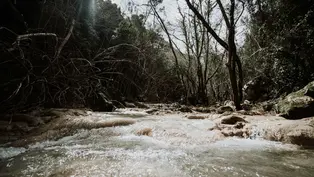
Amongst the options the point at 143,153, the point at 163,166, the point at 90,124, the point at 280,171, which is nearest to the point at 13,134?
the point at 90,124

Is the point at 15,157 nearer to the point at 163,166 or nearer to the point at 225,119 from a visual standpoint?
the point at 163,166

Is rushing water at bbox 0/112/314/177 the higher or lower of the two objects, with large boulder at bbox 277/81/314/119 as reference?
lower

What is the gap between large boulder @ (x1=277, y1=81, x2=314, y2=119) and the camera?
5.87 meters

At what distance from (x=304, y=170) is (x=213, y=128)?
257 centimetres

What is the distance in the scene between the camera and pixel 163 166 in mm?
3316

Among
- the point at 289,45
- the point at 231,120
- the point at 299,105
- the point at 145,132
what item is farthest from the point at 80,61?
the point at 289,45

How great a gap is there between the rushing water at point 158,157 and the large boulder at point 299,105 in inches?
65.0

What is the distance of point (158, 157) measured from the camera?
3744 mm

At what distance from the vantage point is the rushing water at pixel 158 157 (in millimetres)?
3104

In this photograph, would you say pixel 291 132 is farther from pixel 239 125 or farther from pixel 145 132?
pixel 145 132

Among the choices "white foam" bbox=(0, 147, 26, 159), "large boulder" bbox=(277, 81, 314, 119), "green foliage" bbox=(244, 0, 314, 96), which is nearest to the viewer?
"white foam" bbox=(0, 147, 26, 159)

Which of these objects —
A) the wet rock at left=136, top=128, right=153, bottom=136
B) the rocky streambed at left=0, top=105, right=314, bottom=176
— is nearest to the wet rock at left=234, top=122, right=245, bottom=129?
the rocky streambed at left=0, top=105, right=314, bottom=176

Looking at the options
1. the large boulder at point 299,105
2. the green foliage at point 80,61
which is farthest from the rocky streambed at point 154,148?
the large boulder at point 299,105

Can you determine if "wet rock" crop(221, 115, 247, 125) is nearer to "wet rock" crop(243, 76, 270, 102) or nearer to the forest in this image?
the forest
